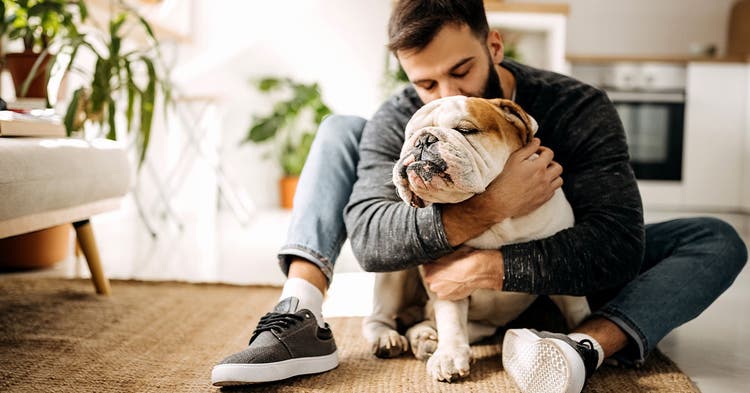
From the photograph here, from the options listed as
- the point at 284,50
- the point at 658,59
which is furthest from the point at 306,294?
the point at 284,50

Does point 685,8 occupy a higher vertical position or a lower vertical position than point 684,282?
higher

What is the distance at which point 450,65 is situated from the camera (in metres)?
1.42

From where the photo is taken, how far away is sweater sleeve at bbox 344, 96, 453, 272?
4.43ft

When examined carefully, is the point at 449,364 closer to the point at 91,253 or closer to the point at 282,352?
the point at 282,352

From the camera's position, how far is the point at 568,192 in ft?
4.89

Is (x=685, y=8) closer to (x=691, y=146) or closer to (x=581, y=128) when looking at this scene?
(x=691, y=146)

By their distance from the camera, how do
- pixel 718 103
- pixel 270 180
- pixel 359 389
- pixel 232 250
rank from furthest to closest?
pixel 270 180 → pixel 718 103 → pixel 232 250 → pixel 359 389

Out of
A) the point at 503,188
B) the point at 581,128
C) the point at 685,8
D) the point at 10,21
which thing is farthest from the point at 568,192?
the point at 685,8

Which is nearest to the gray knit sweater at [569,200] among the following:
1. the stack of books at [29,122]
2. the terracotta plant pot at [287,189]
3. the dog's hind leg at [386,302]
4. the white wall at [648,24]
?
the dog's hind leg at [386,302]

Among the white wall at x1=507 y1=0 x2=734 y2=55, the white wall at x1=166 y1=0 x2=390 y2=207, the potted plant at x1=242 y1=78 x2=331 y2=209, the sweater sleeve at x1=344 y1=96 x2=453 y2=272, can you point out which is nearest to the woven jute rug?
the sweater sleeve at x1=344 y1=96 x2=453 y2=272

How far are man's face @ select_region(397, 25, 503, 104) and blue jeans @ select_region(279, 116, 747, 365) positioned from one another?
29cm

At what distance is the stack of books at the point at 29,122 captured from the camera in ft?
5.37

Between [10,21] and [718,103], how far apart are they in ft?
14.2

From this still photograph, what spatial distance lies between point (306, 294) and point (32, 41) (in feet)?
4.84
